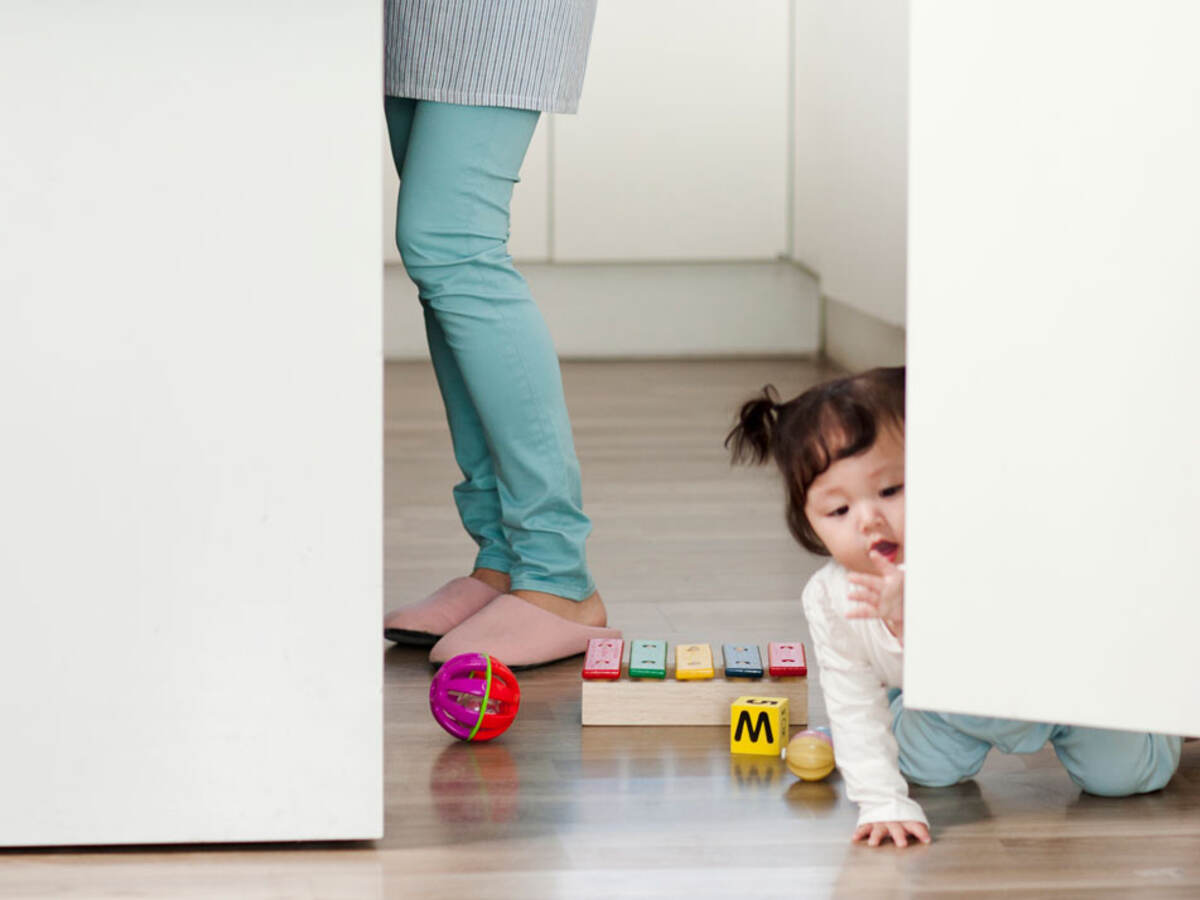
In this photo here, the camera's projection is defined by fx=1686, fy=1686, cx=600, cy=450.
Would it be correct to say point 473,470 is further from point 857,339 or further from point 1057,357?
point 857,339

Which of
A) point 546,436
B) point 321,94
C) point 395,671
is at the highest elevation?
point 321,94

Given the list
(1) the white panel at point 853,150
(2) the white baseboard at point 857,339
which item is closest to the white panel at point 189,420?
(1) the white panel at point 853,150

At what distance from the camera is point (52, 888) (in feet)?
3.58

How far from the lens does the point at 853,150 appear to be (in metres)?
3.24

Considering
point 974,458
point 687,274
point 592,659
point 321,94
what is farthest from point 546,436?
point 687,274

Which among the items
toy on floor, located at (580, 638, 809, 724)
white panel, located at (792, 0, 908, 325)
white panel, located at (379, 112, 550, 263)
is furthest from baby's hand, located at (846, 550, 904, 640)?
white panel, located at (379, 112, 550, 263)

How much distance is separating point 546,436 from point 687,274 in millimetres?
2314

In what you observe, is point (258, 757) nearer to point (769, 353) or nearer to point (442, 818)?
point (442, 818)

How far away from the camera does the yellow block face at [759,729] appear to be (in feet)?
4.56

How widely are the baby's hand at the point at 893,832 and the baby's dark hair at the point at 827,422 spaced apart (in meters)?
0.24

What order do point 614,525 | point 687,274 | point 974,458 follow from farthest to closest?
1. point 687,274
2. point 614,525
3. point 974,458

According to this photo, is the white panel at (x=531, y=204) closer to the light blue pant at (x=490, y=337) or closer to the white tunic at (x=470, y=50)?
the light blue pant at (x=490, y=337)

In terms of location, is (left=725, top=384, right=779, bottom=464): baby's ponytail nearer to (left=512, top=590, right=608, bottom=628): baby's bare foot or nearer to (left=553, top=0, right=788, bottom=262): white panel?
(left=512, top=590, right=608, bottom=628): baby's bare foot

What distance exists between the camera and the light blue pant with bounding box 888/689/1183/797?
1.27 metres
